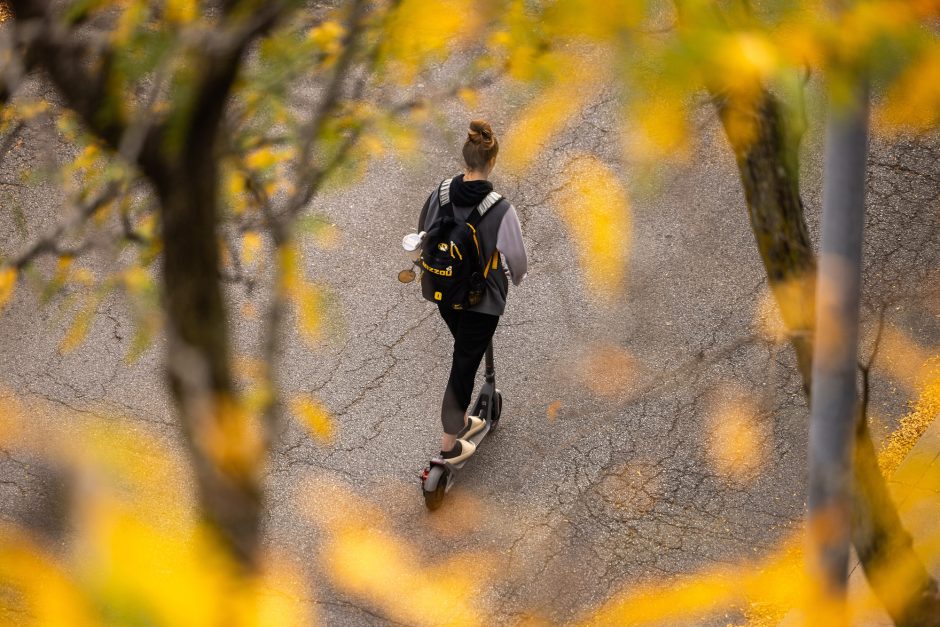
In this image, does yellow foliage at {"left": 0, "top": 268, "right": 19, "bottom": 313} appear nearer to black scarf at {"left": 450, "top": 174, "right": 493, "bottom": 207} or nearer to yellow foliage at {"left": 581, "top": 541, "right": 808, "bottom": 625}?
black scarf at {"left": 450, "top": 174, "right": 493, "bottom": 207}

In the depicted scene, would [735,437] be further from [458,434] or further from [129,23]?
[129,23]

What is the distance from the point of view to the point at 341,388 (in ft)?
19.4

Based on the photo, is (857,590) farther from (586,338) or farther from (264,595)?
(264,595)

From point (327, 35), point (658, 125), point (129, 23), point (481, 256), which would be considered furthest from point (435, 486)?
point (129, 23)

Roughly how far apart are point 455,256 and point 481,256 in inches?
5.5

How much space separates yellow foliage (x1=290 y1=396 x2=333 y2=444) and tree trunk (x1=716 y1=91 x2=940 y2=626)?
3031 millimetres

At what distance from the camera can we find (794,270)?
134 inches

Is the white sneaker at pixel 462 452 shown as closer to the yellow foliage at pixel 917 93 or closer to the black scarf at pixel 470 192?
the black scarf at pixel 470 192

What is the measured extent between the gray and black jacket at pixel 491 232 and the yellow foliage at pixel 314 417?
134 cm

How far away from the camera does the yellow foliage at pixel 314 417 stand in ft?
18.6

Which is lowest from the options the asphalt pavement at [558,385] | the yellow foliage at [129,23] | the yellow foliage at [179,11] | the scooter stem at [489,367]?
the asphalt pavement at [558,385]

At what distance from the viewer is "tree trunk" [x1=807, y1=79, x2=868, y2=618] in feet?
9.19

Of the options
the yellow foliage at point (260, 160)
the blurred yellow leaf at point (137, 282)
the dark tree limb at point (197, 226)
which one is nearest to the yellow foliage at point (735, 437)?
the yellow foliage at point (260, 160)

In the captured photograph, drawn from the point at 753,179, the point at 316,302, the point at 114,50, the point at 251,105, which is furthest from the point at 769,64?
the point at 316,302
